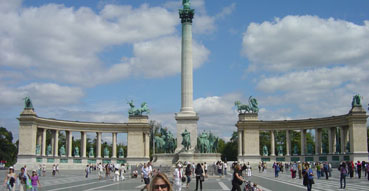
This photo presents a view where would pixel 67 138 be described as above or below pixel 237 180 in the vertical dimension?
above

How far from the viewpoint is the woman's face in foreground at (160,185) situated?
183 inches

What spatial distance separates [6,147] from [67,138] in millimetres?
33250

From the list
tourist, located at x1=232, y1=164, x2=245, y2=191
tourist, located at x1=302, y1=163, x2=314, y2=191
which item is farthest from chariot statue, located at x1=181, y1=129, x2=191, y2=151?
tourist, located at x1=232, y1=164, x2=245, y2=191

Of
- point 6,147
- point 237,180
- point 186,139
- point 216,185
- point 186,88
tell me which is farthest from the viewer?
point 6,147

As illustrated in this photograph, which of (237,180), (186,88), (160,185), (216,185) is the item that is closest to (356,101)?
(186,88)

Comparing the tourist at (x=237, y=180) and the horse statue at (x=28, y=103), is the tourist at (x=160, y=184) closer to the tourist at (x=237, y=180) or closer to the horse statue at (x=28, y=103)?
the tourist at (x=237, y=180)

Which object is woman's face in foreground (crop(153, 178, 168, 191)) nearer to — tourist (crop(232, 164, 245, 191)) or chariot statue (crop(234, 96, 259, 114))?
tourist (crop(232, 164, 245, 191))

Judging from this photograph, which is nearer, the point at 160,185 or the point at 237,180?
the point at 160,185

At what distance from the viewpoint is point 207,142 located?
5622 centimetres

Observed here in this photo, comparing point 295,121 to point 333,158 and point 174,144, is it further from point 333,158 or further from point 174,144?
point 174,144

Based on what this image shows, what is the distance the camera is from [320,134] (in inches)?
3391

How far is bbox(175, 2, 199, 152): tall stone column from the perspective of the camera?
59.2 meters

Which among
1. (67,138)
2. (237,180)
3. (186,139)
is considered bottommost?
(237,180)

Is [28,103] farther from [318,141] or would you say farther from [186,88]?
[318,141]
